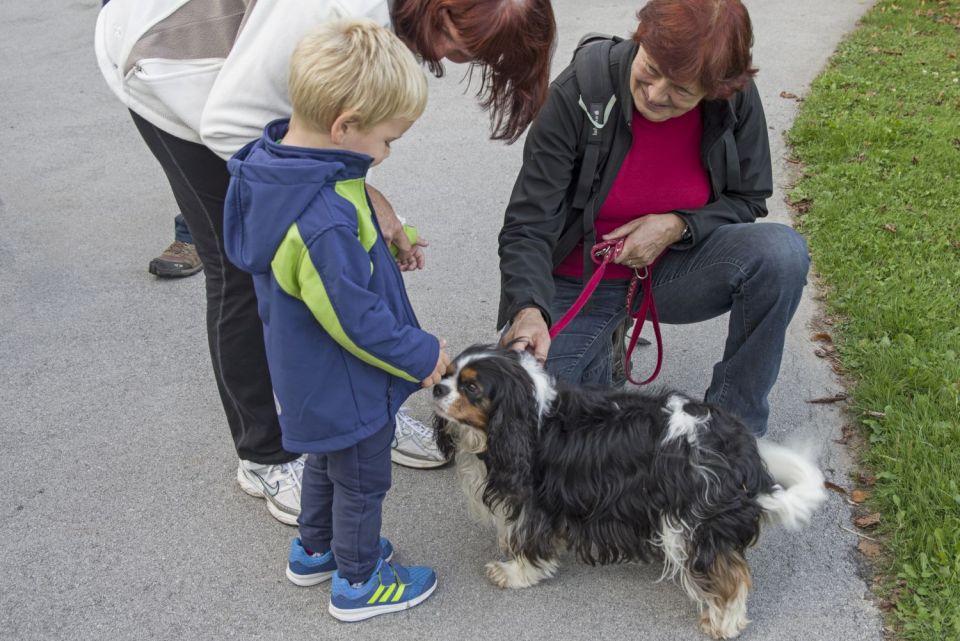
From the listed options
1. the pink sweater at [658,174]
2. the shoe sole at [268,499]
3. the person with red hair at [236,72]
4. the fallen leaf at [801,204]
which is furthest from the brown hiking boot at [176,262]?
the fallen leaf at [801,204]

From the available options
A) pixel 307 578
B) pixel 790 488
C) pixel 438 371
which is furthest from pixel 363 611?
pixel 790 488

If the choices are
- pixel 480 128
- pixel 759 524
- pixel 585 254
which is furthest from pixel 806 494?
pixel 480 128

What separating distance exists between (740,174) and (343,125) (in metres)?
1.73

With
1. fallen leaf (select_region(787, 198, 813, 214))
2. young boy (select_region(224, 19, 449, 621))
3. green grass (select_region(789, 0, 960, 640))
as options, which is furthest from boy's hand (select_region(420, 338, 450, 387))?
fallen leaf (select_region(787, 198, 813, 214))

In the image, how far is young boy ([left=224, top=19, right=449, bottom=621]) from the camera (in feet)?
6.64

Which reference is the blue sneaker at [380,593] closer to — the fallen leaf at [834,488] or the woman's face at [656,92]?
the fallen leaf at [834,488]

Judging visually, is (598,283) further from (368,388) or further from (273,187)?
(273,187)

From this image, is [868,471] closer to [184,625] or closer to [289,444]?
[289,444]

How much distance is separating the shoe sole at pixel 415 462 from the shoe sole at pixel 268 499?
470mm

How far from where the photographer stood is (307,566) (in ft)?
9.04

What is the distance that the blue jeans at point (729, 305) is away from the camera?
300cm

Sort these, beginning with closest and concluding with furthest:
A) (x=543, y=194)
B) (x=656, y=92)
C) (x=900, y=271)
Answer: (x=656, y=92) < (x=543, y=194) < (x=900, y=271)

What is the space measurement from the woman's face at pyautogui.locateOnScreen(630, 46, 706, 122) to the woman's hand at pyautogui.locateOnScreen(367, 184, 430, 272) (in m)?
0.93

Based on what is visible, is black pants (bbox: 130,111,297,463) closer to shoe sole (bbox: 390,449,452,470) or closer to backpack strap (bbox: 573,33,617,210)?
shoe sole (bbox: 390,449,452,470)
